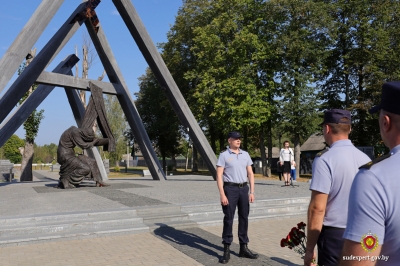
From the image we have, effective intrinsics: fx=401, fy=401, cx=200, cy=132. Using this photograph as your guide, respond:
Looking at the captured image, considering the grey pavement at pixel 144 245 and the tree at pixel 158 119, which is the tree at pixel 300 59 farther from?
the grey pavement at pixel 144 245

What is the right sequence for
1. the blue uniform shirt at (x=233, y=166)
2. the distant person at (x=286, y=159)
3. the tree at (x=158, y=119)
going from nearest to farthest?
the blue uniform shirt at (x=233, y=166), the distant person at (x=286, y=159), the tree at (x=158, y=119)

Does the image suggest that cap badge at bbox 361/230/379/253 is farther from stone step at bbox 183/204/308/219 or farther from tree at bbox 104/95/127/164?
tree at bbox 104/95/127/164

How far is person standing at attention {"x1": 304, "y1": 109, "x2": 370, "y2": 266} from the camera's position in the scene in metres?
2.90

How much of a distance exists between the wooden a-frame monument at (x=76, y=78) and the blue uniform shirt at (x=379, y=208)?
452 inches

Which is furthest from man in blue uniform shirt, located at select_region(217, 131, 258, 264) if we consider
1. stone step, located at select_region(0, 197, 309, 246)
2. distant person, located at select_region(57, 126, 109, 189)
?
distant person, located at select_region(57, 126, 109, 189)

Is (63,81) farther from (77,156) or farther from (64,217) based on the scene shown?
(64,217)

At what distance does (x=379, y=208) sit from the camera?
1405 mm

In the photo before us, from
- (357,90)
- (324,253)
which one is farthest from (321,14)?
(324,253)

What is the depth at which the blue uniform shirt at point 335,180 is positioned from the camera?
2922mm

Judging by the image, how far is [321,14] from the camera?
26.0 m

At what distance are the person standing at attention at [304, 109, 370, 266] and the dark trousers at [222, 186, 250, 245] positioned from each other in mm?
2774

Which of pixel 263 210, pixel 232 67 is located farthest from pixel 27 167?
pixel 263 210

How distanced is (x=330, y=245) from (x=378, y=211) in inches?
66.1

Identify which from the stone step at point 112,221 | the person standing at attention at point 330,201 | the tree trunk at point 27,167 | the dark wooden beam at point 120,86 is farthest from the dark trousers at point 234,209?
the tree trunk at point 27,167
